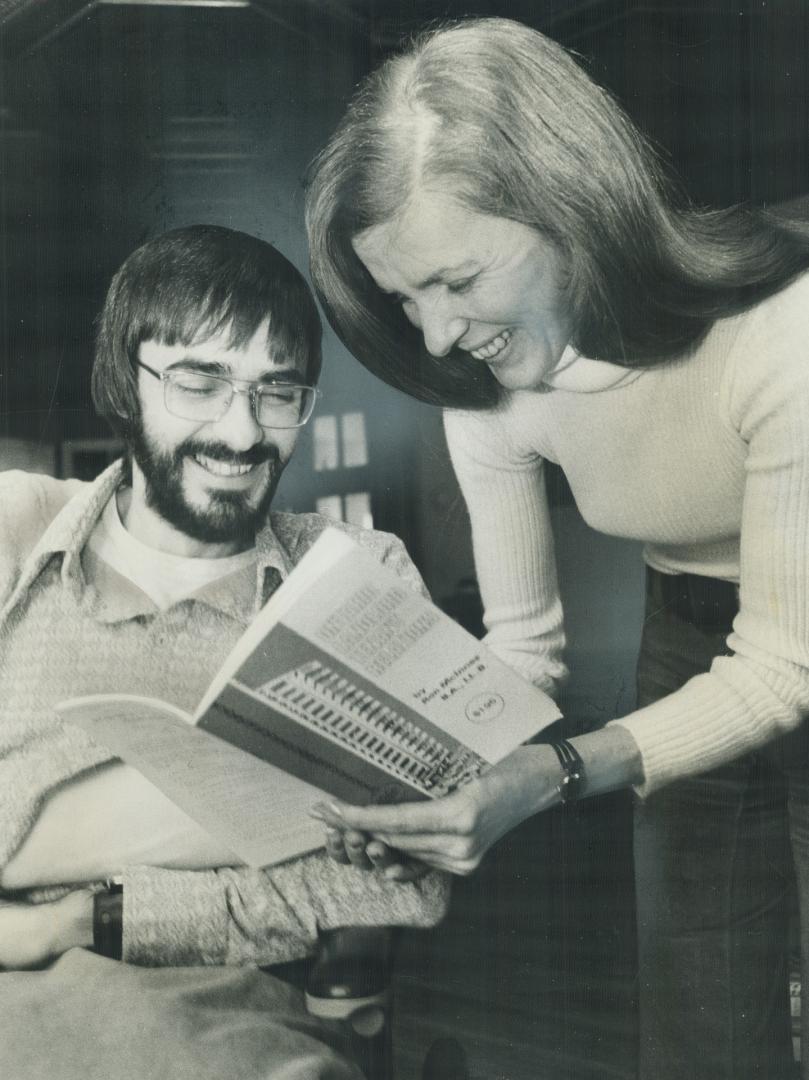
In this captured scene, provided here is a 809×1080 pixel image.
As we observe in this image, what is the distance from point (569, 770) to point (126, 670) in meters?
0.47

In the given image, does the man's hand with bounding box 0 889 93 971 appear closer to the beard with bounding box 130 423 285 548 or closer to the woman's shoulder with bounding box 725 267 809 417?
the beard with bounding box 130 423 285 548

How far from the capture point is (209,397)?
3.42ft

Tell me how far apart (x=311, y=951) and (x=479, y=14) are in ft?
3.22

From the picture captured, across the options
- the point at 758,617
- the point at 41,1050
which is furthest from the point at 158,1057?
the point at 758,617

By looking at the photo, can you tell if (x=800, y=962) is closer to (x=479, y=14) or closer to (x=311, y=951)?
(x=311, y=951)

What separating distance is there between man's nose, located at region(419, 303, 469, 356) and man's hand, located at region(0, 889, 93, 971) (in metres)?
0.67

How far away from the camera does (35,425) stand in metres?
1.11

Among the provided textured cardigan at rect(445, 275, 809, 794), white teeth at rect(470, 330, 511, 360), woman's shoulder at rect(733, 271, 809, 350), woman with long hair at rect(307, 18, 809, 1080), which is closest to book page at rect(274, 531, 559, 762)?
woman with long hair at rect(307, 18, 809, 1080)

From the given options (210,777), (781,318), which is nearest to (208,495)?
(210,777)

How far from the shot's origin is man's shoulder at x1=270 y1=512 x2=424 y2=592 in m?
1.10

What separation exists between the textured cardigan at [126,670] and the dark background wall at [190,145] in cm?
8

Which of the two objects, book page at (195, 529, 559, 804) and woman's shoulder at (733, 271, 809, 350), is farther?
woman's shoulder at (733, 271, 809, 350)

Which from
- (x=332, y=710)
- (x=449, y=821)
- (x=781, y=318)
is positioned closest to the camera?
(x=332, y=710)

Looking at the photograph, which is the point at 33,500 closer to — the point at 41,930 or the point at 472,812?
the point at 41,930
